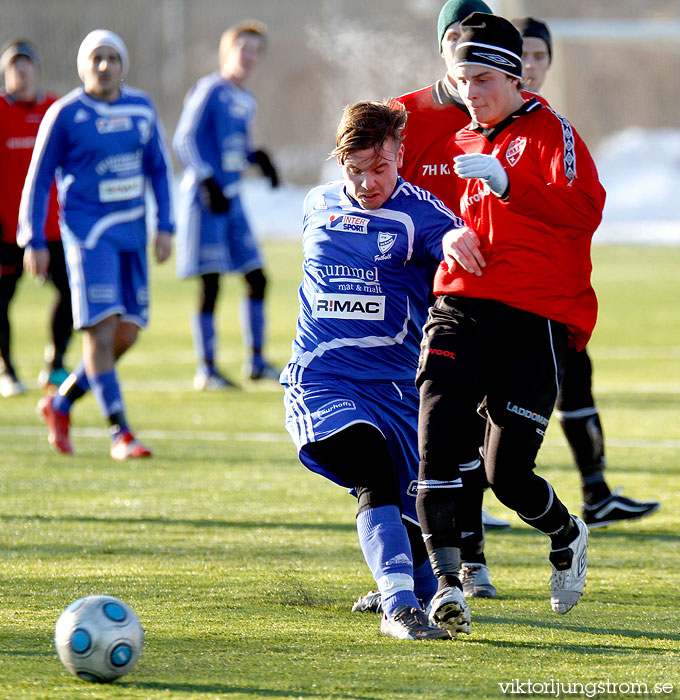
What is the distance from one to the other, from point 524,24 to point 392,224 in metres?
2.40

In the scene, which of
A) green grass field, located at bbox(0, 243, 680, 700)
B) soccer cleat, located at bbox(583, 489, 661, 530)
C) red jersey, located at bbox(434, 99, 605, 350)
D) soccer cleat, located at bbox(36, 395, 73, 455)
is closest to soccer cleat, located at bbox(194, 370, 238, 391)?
green grass field, located at bbox(0, 243, 680, 700)

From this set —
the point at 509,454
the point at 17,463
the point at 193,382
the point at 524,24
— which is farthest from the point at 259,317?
the point at 509,454

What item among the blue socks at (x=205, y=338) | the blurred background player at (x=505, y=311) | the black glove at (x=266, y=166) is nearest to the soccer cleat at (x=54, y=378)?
the blue socks at (x=205, y=338)

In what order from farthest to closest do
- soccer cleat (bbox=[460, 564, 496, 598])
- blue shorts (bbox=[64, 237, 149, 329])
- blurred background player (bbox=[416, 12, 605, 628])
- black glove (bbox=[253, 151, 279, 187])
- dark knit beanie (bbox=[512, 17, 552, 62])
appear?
1. black glove (bbox=[253, 151, 279, 187])
2. blue shorts (bbox=[64, 237, 149, 329])
3. dark knit beanie (bbox=[512, 17, 552, 62])
4. soccer cleat (bbox=[460, 564, 496, 598])
5. blurred background player (bbox=[416, 12, 605, 628])

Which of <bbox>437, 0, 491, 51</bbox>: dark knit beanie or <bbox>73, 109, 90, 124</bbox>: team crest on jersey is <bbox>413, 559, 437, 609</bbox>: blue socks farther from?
<bbox>73, 109, 90, 124</bbox>: team crest on jersey

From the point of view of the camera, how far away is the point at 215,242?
37.7 ft

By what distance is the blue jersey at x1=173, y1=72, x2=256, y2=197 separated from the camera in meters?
11.4

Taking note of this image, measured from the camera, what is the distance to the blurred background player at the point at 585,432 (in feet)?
20.5

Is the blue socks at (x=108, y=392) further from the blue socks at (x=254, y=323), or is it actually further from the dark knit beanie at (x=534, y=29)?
the blue socks at (x=254, y=323)

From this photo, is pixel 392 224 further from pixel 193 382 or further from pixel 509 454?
pixel 193 382

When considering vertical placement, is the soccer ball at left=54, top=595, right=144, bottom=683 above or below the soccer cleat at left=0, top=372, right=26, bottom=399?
above

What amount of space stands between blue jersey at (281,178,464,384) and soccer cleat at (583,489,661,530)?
2008 mm

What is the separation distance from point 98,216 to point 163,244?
1.81 feet

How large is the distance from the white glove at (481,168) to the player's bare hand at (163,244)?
4.55 meters
